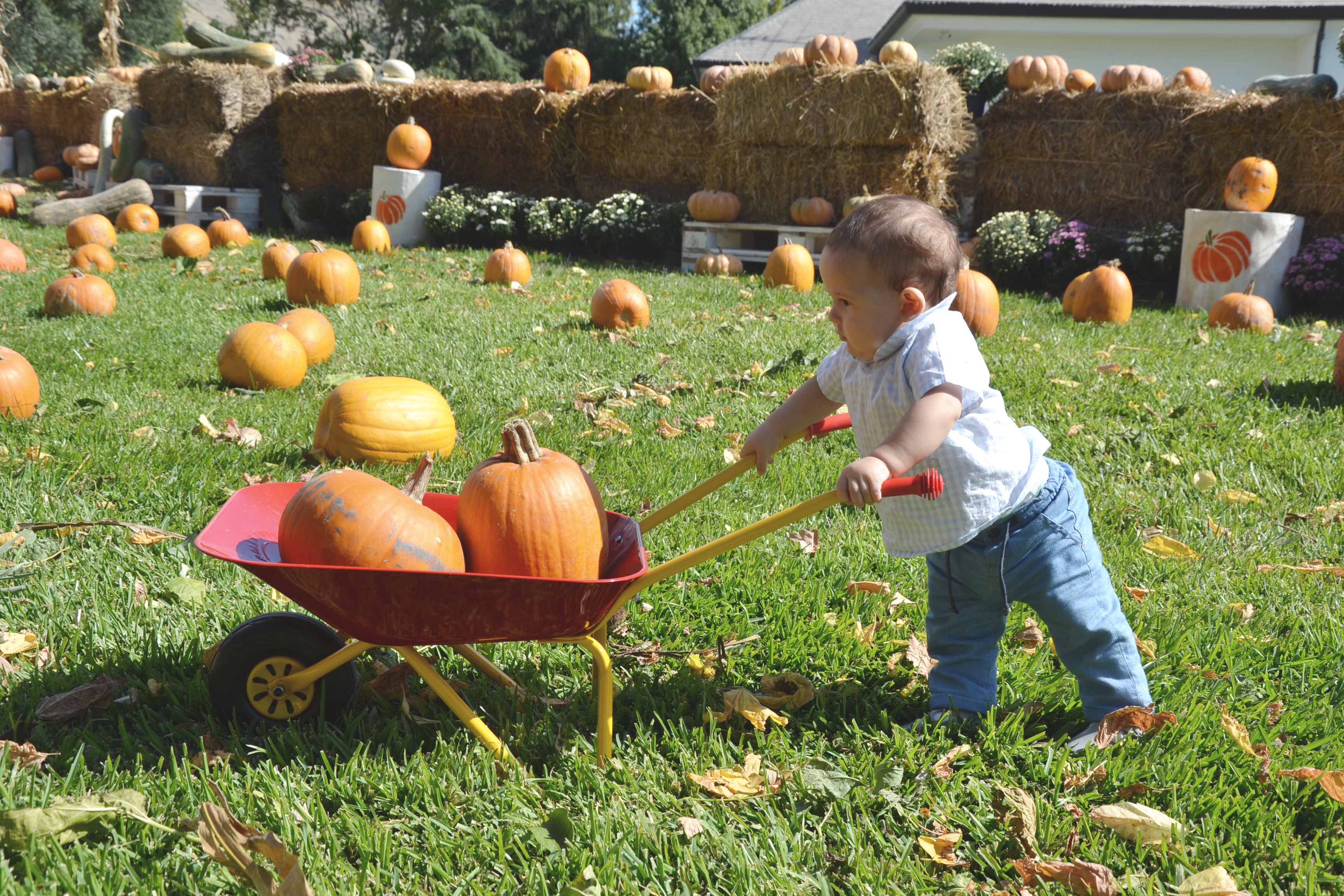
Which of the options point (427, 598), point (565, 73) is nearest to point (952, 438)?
point (427, 598)

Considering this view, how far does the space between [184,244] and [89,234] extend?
5.35 feet

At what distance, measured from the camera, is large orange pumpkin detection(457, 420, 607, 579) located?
2.08 meters

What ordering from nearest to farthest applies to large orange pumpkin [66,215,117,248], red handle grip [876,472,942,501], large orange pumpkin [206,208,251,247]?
red handle grip [876,472,942,501], large orange pumpkin [66,215,117,248], large orange pumpkin [206,208,251,247]

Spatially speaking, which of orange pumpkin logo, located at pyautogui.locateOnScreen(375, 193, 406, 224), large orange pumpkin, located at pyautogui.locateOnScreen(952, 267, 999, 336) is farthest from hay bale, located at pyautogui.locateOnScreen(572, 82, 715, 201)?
large orange pumpkin, located at pyautogui.locateOnScreen(952, 267, 999, 336)

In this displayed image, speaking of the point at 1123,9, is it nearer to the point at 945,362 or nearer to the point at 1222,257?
the point at 1222,257

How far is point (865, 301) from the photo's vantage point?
2129mm

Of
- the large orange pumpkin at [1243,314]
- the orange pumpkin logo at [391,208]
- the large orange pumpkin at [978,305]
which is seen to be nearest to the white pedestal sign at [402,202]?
the orange pumpkin logo at [391,208]

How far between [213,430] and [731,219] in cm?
840

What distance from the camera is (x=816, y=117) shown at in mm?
10977

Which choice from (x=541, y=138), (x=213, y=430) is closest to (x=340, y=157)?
(x=541, y=138)

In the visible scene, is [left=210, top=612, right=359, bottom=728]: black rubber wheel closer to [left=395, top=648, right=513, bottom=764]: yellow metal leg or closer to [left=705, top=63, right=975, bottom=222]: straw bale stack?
[left=395, top=648, right=513, bottom=764]: yellow metal leg

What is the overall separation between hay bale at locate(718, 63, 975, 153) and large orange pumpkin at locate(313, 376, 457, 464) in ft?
26.9

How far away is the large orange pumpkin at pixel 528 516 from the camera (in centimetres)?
208

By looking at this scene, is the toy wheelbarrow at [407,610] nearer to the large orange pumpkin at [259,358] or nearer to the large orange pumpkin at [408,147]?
the large orange pumpkin at [259,358]
